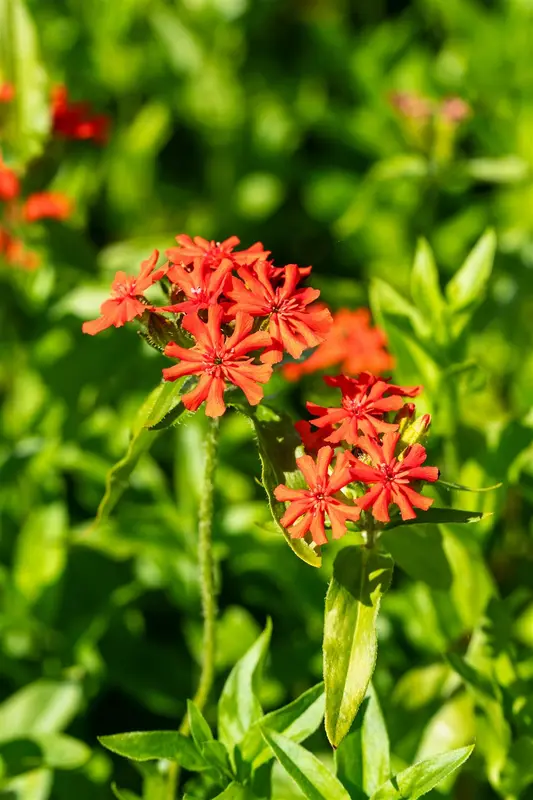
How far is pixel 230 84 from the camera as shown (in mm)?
3977

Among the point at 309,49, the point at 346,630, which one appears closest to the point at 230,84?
the point at 309,49

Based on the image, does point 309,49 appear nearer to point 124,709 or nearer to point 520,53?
point 520,53

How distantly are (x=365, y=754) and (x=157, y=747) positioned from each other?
350 millimetres

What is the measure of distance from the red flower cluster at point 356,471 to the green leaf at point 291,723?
32 centimetres

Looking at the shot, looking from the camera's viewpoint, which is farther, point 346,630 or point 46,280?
point 46,280

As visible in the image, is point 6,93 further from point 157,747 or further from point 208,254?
point 157,747

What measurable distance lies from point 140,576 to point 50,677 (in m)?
0.39

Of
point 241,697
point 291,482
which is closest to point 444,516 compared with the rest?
point 291,482

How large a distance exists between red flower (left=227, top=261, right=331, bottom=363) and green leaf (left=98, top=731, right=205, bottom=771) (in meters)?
0.64

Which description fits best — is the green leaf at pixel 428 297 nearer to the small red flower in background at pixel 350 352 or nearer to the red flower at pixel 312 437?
the small red flower in background at pixel 350 352

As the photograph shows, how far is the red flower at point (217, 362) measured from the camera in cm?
138

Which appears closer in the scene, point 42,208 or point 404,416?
point 404,416

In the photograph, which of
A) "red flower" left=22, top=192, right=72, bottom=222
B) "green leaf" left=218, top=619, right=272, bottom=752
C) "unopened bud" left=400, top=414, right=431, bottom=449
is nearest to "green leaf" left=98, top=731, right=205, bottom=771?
"green leaf" left=218, top=619, right=272, bottom=752

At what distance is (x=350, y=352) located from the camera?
2400 mm
